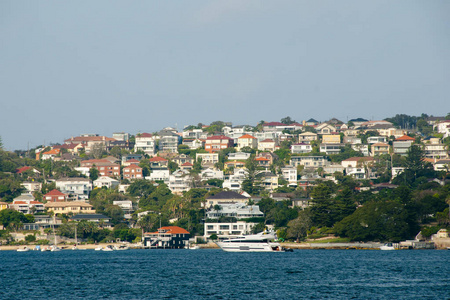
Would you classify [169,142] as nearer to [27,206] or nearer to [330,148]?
[330,148]

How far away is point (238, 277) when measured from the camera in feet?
197

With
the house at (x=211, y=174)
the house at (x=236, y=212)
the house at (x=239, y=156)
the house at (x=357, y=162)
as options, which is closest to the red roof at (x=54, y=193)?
the house at (x=211, y=174)

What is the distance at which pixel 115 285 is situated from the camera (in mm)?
55094

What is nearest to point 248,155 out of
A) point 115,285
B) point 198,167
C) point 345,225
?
point 198,167

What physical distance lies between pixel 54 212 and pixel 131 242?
62.4ft

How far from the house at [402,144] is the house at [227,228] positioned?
63016mm

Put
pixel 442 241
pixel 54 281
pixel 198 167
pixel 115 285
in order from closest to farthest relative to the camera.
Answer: pixel 115 285 < pixel 54 281 < pixel 442 241 < pixel 198 167

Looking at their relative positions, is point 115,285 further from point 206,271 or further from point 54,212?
Answer: point 54,212

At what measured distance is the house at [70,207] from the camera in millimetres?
128875

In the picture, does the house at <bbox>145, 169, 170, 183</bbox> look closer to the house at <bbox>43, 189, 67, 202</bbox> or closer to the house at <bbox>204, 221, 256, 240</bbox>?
the house at <bbox>43, 189, 67, 202</bbox>

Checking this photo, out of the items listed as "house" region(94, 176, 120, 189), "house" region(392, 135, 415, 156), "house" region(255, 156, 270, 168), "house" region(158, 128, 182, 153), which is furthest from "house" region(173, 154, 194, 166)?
"house" region(392, 135, 415, 156)

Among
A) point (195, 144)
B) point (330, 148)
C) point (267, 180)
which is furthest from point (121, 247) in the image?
point (195, 144)

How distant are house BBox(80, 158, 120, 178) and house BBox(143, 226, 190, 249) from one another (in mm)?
54137

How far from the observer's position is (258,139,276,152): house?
18238 cm
